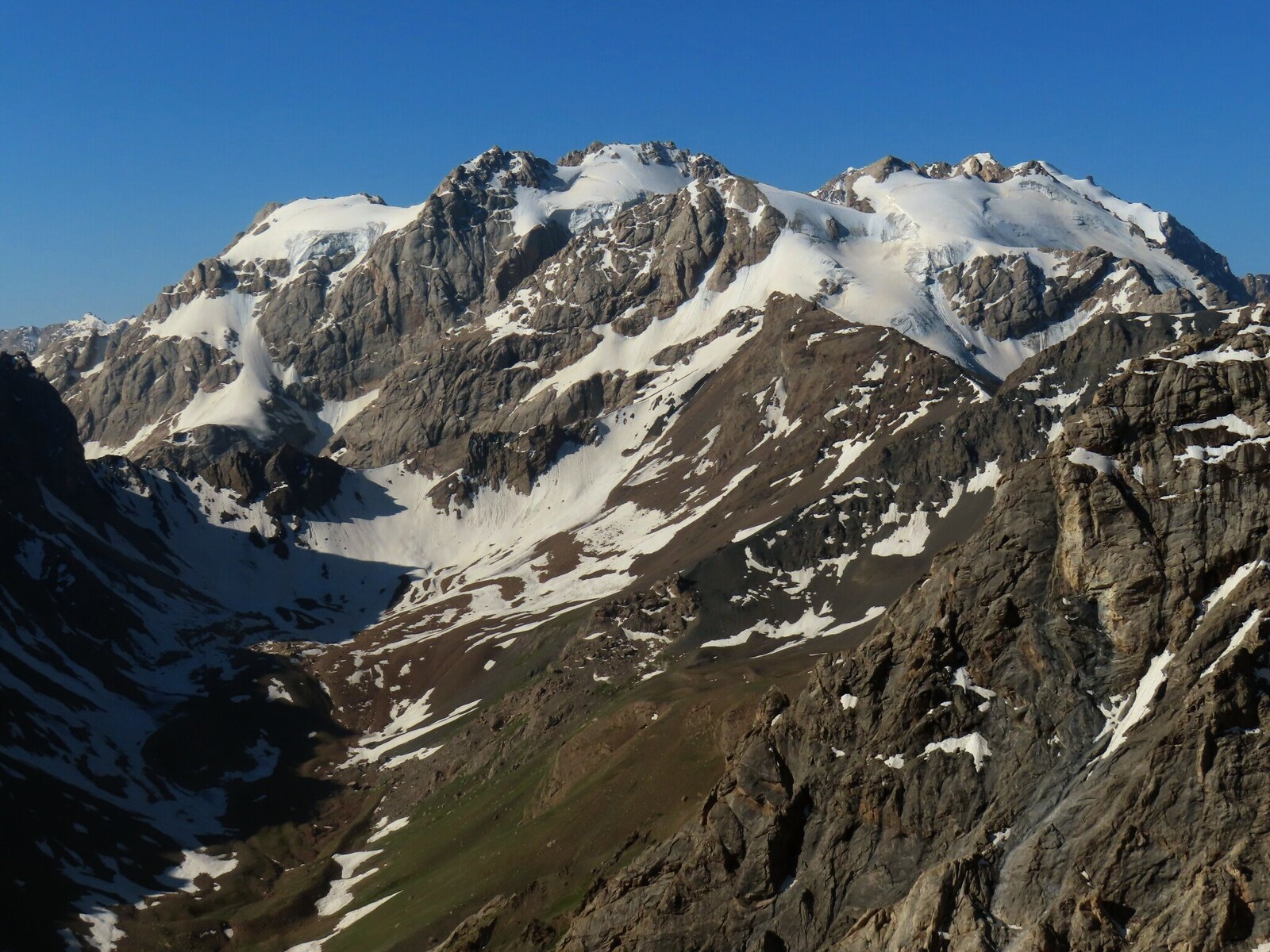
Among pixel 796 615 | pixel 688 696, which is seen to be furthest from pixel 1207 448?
pixel 796 615

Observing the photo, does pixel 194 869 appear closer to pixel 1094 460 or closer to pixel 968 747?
pixel 968 747

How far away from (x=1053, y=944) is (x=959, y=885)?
14.1 ft

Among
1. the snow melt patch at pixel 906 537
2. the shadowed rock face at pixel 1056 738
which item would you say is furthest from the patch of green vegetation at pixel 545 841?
the snow melt patch at pixel 906 537

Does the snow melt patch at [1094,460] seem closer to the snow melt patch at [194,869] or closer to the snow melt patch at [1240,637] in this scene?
the snow melt patch at [1240,637]

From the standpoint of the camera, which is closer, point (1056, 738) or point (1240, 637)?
point (1240, 637)

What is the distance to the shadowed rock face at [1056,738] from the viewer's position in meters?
42.0

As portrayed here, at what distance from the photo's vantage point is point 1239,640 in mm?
44719

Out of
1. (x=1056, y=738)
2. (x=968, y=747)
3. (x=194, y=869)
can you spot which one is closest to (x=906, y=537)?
(x=194, y=869)

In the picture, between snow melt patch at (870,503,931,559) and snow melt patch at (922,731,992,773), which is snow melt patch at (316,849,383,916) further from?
snow melt patch at (870,503,931,559)

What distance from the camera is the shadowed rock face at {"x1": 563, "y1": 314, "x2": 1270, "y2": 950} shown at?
42000 mm

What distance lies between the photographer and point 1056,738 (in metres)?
48.2

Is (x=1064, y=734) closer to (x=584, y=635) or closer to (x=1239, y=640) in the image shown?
(x=1239, y=640)

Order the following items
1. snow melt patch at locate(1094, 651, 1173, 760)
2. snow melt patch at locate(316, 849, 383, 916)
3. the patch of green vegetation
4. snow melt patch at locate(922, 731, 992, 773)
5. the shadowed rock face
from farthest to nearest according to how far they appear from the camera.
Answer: snow melt patch at locate(316, 849, 383, 916), the patch of green vegetation, snow melt patch at locate(922, 731, 992, 773), snow melt patch at locate(1094, 651, 1173, 760), the shadowed rock face

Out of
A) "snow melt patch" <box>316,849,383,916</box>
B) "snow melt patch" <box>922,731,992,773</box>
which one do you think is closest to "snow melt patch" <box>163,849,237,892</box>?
"snow melt patch" <box>316,849,383,916</box>
